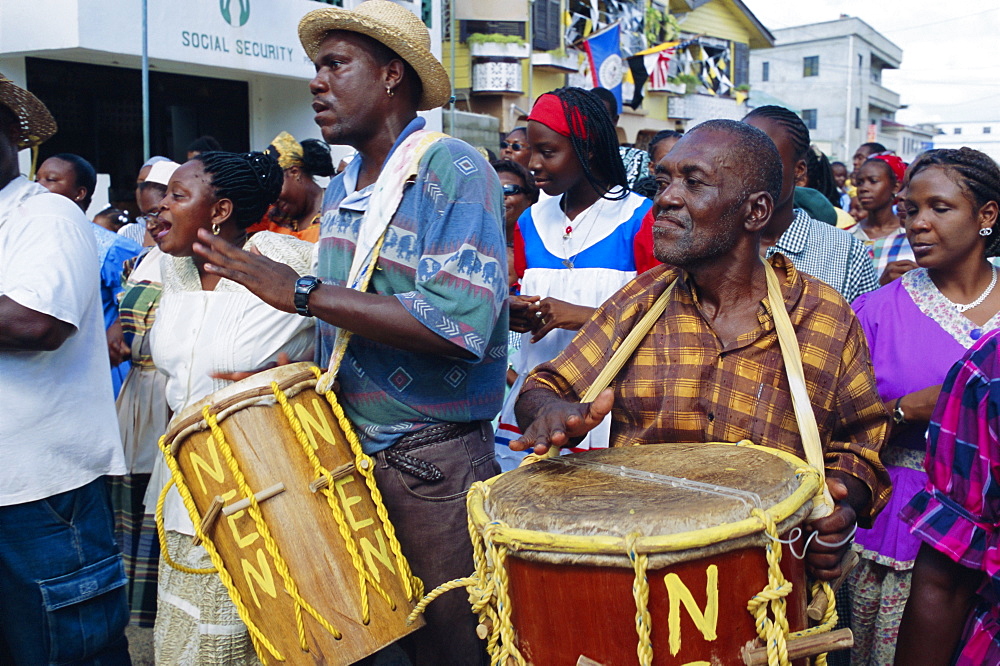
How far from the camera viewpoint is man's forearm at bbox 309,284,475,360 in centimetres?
219

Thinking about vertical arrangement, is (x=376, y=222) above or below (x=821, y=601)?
above

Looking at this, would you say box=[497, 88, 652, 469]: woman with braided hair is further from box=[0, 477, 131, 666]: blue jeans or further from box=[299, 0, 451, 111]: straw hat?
box=[0, 477, 131, 666]: blue jeans

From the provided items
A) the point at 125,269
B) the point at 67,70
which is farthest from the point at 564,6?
the point at 125,269

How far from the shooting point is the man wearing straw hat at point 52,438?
2602 millimetres

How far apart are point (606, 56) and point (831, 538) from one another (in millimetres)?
17478

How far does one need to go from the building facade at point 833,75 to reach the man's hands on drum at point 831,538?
1819 inches

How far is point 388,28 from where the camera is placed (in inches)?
95.6

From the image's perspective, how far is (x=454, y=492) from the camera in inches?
95.9

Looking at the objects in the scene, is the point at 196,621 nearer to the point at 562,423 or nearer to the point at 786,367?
the point at 562,423

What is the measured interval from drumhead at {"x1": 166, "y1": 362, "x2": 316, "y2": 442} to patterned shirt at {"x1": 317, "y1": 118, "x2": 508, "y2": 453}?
0.18 metres

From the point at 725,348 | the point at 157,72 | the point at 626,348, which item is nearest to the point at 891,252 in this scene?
the point at 725,348

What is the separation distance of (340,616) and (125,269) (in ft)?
10.7

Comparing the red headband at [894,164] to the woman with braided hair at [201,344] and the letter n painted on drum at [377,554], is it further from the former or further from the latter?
the letter n painted on drum at [377,554]

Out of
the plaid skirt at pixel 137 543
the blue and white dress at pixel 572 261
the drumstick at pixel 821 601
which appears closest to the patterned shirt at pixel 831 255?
the blue and white dress at pixel 572 261
